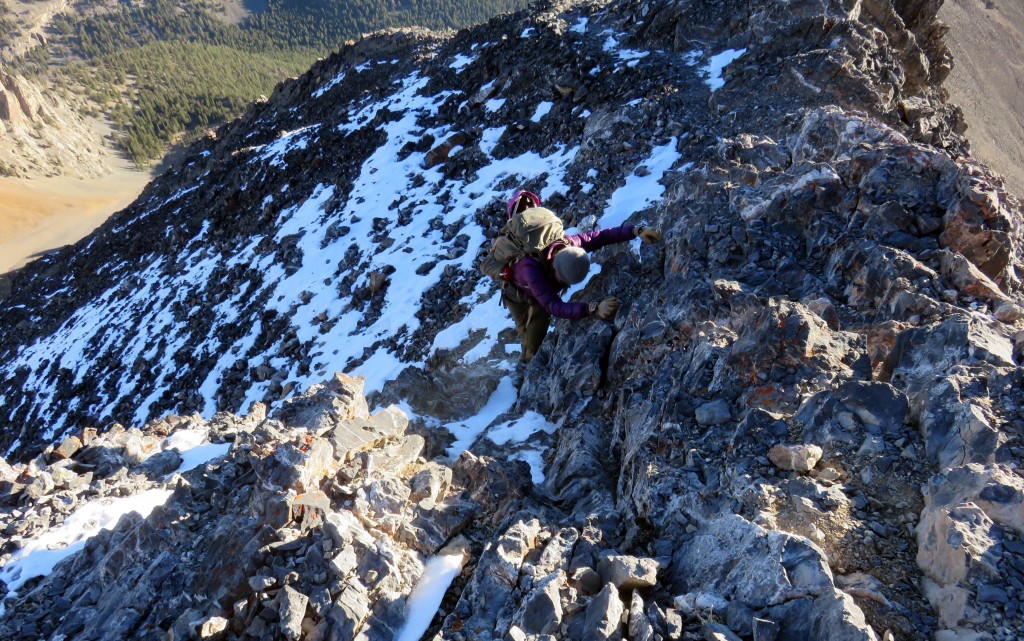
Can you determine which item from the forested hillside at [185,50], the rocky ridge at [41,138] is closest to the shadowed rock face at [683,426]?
the rocky ridge at [41,138]

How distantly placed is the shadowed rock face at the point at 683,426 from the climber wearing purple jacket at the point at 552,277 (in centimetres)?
48

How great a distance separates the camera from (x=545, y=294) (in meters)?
7.78

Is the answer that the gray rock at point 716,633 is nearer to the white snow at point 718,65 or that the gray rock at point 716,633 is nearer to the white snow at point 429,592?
the white snow at point 429,592

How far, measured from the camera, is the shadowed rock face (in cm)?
386

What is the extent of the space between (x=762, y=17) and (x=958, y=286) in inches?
482

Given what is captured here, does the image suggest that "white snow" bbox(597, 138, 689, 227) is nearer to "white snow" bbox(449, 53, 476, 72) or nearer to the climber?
the climber

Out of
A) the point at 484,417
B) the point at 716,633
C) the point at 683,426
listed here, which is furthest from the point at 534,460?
the point at 716,633

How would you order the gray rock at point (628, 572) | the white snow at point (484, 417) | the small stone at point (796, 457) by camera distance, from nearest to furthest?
the gray rock at point (628, 572)
the small stone at point (796, 457)
the white snow at point (484, 417)

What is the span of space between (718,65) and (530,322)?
10.7 meters

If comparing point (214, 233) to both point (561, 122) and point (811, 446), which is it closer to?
point (561, 122)

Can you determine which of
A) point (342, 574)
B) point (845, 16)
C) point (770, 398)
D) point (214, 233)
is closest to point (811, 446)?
point (770, 398)

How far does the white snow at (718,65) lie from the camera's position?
14625 mm

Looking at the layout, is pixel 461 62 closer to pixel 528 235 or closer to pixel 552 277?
pixel 552 277

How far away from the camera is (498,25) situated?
2781 centimetres
